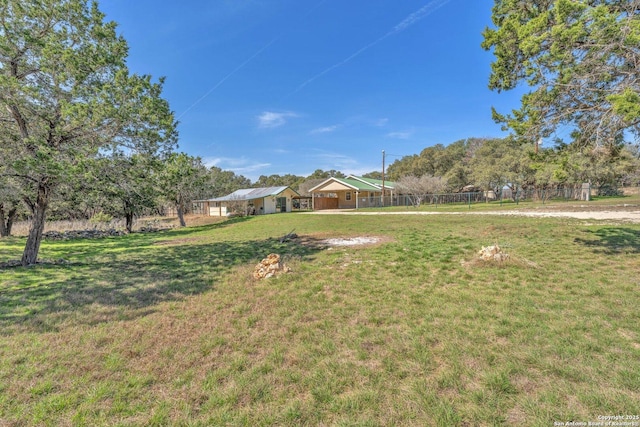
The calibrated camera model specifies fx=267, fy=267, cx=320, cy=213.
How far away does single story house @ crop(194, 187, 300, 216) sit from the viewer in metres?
31.1

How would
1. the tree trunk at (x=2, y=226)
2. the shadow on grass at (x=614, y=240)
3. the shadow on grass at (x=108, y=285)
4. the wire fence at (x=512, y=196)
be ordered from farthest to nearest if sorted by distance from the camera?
the wire fence at (x=512, y=196) → the tree trunk at (x=2, y=226) → the shadow on grass at (x=614, y=240) → the shadow on grass at (x=108, y=285)

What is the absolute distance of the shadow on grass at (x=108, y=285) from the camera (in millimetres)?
4133

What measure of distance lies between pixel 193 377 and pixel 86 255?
1041cm

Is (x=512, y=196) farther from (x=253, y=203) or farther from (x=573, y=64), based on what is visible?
(x=573, y=64)

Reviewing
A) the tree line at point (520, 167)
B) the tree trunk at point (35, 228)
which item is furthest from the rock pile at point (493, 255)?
the tree trunk at point (35, 228)

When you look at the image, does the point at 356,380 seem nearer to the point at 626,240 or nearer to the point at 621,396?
the point at 621,396

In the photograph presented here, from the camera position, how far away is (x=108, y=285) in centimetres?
579

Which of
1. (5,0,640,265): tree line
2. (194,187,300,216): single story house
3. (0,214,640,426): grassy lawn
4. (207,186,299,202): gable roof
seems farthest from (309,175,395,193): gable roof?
(0,214,640,426): grassy lawn

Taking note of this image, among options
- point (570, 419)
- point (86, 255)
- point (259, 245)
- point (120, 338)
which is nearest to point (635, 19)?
point (570, 419)

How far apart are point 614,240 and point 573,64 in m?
5.49

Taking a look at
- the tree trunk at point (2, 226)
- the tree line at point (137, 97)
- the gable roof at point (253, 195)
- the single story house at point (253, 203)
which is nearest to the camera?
the tree line at point (137, 97)

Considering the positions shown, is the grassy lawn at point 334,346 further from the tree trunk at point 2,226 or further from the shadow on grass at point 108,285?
the tree trunk at point 2,226

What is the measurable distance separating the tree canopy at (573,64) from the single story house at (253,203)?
27.0 metres

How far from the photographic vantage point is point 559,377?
2.43 meters
